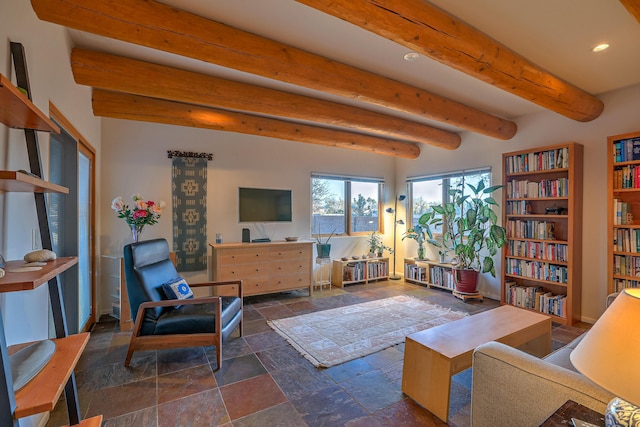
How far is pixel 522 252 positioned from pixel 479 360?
3159 mm

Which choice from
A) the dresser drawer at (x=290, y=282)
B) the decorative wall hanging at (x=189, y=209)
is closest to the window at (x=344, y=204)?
the dresser drawer at (x=290, y=282)

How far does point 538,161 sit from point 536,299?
5.79 feet

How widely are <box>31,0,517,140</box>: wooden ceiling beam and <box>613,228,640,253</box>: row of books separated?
2.44 meters

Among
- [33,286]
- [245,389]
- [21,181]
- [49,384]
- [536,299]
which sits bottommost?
[245,389]

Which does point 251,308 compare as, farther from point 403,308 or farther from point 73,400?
point 73,400

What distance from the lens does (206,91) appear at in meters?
2.92

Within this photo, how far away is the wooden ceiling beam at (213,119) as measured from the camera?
130 inches

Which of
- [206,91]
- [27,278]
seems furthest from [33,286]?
[206,91]

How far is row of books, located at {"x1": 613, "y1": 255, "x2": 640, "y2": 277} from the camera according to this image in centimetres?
305

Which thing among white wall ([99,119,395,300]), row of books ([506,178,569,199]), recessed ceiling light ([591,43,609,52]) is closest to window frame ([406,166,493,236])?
row of books ([506,178,569,199])

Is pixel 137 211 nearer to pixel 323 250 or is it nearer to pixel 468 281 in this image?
pixel 323 250

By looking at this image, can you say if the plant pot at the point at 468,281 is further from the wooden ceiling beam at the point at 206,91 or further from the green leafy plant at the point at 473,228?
the wooden ceiling beam at the point at 206,91

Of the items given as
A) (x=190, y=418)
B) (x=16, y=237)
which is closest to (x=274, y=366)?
(x=190, y=418)

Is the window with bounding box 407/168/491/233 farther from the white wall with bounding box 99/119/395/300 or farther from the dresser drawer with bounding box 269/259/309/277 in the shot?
the dresser drawer with bounding box 269/259/309/277
